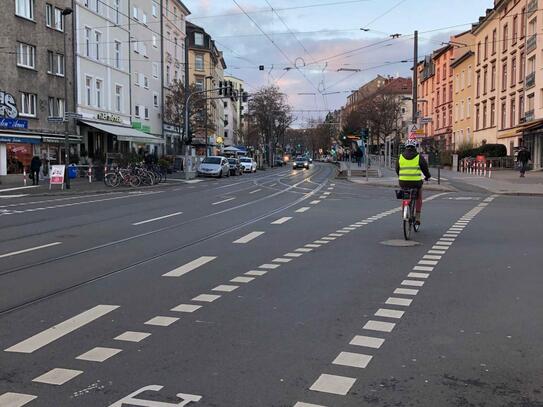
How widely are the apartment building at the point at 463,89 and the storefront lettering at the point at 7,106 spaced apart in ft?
131

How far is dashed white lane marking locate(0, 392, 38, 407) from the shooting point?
151 inches

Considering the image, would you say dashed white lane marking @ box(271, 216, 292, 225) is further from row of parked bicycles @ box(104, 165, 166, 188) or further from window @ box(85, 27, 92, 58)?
window @ box(85, 27, 92, 58)

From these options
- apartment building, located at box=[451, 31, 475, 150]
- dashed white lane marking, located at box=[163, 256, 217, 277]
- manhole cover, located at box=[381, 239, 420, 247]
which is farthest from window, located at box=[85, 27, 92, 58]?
dashed white lane marking, located at box=[163, 256, 217, 277]

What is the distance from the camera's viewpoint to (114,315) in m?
5.96

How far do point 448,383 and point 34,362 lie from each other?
310 cm

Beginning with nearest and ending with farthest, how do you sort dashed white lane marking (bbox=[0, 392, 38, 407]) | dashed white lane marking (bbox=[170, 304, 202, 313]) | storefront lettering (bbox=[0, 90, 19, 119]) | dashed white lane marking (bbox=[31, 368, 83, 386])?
dashed white lane marking (bbox=[0, 392, 38, 407]) → dashed white lane marking (bbox=[31, 368, 83, 386]) → dashed white lane marking (bbox=[170, 304, 202, 313]) → storefront lettering (bbox=[0, 90, 19, 119])

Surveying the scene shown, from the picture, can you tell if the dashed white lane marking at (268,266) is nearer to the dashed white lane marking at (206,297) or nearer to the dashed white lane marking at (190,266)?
the dashed white lane marking at (190,266)

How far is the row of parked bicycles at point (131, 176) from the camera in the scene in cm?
3156

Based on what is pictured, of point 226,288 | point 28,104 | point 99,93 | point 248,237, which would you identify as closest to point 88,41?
point 99,93

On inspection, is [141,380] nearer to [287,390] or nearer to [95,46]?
[287,390]

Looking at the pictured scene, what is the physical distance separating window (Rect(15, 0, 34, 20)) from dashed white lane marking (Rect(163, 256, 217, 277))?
95.7ft

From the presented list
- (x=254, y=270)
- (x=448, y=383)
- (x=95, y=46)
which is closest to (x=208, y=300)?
(x=254, y=270)

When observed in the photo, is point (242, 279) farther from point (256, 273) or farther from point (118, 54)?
point (118, 54)

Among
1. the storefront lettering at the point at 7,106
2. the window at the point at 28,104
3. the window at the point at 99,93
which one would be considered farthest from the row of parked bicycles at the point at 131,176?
the window at the point at 99,93
